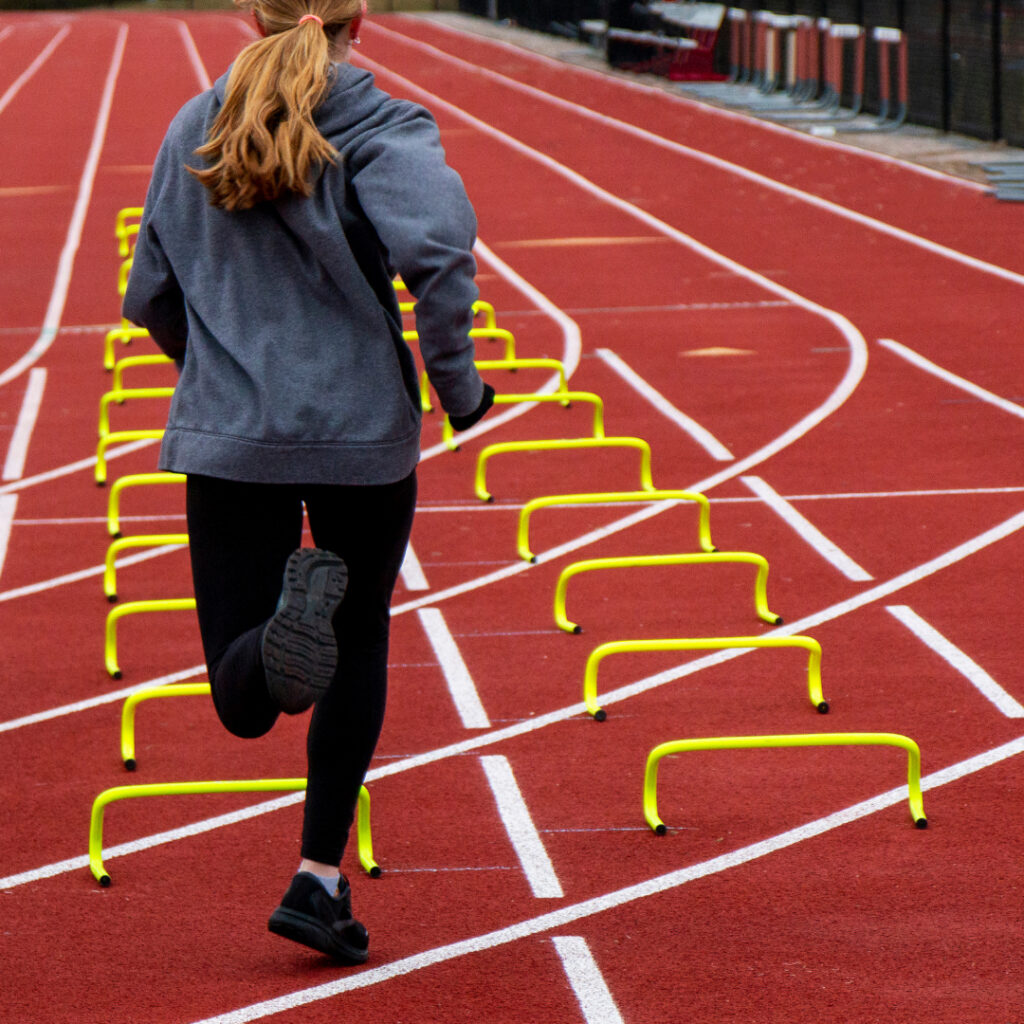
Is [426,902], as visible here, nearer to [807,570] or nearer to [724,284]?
[807,570]

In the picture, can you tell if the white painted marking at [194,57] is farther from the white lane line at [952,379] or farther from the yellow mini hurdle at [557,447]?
the yellow mini hurdle at [557,447]

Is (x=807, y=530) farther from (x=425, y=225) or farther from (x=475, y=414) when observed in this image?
(x=425, y=225)

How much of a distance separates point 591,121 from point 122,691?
72.6 feet

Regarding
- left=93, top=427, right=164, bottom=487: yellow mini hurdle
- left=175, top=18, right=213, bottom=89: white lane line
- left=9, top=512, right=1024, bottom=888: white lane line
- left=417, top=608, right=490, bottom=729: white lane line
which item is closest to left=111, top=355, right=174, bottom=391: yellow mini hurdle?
left=93, top=427, right=164, bottom=487: yellow mini hurdle

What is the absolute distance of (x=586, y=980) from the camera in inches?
150

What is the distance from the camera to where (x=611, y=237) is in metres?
17.0

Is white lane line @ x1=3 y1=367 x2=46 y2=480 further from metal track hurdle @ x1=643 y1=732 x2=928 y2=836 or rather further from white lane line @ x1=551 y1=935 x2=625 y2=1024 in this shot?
white lane line @ x1=551 y1=935 x2=625 y2=1024

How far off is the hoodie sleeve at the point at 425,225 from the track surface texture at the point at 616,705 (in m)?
1.38

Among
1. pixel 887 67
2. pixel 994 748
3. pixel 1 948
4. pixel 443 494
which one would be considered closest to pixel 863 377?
pixel 443 494

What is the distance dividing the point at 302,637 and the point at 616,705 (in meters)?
2.67

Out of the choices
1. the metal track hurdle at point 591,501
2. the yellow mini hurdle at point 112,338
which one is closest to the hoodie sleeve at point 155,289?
the metal track hurdle at point 591,501

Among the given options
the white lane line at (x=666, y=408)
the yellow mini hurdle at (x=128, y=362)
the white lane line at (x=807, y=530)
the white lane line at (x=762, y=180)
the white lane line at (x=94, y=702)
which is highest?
the white lane line at (x=762, y=180)

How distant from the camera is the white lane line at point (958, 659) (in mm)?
5645

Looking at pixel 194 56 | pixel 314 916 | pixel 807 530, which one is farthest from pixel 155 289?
pixel 194 56
